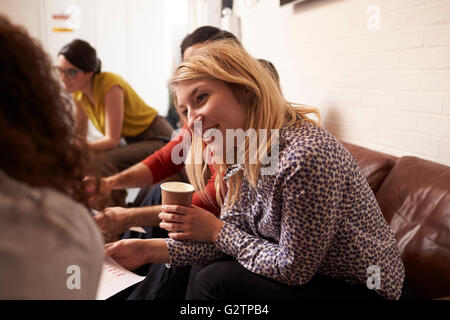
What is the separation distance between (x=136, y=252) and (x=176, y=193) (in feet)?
0.82

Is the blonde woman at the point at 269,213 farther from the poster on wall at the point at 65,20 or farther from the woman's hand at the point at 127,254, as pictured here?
the poster on wall at the point at 65,20

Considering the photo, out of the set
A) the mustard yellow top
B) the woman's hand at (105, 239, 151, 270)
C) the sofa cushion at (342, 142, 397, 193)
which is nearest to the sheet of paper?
the woman's hand at (105, 239, 151, 270)

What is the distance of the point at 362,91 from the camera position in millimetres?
1957

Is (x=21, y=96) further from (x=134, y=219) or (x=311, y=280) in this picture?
(x=134, y=219)

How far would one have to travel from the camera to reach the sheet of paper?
38.1 inches

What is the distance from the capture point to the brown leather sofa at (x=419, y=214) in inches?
Result: 45.0

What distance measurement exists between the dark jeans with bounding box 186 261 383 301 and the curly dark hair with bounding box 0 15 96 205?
2.13 feet

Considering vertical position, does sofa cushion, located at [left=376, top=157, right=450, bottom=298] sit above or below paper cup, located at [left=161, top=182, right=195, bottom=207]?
below

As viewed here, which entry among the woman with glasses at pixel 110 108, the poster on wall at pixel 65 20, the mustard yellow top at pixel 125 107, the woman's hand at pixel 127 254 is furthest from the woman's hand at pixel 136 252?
the poster on wall at pixel 65 20

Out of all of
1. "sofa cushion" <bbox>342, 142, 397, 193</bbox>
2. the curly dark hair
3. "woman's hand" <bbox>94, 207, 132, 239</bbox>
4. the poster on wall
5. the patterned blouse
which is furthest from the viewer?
the poster on wall

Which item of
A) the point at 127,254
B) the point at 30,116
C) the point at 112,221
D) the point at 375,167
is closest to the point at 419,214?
the point at 375,167

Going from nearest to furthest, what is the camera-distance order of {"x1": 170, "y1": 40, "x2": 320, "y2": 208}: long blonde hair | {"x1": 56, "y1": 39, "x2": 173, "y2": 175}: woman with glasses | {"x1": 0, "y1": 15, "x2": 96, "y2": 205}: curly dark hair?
{"x1": 0, "y1": 15, "x2": 96, "y2": 205}: curly dark hair → {"x1": 170, "y1": 40, "x2": 320, "y2": 208}: long blonde hair → {"x1": 56, "y1": 39, "x2": 173, "y2": 175}: woman with glasses

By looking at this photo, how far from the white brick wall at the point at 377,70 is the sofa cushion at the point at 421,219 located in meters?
0.25

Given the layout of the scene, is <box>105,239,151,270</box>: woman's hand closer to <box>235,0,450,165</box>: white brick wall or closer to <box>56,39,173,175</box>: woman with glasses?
<box>235,0,450,165</box>: white brick wall
